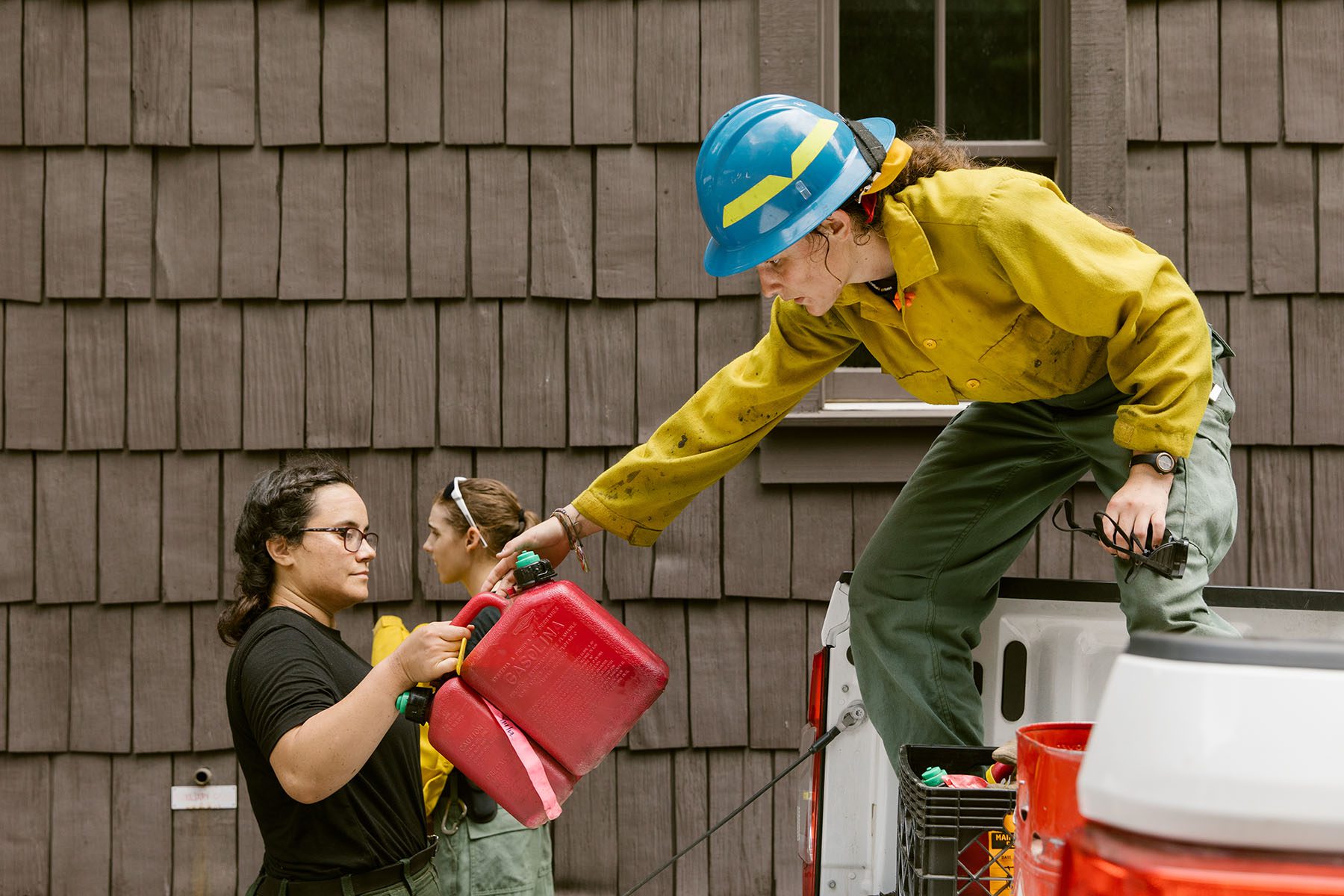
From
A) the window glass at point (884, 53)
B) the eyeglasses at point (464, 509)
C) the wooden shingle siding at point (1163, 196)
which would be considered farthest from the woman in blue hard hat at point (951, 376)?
the window glass at point (884, 53)

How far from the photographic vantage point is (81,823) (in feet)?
13.4

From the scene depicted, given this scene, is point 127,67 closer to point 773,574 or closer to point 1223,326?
point 773,574

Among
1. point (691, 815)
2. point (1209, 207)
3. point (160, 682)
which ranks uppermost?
point (1209, 207)

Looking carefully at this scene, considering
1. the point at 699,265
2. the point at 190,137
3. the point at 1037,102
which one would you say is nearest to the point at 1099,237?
the point at 699,265

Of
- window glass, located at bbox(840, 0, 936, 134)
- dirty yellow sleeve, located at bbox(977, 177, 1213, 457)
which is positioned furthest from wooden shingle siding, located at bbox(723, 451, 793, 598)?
dirty yellow sleeve, located at bbox(977, 177, 1213, 457)

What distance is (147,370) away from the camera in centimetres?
410

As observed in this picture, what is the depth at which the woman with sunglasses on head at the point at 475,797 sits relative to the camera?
10.4ft

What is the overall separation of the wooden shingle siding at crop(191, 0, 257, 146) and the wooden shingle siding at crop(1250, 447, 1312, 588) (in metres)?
3.55

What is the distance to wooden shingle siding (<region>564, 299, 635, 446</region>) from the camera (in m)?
4.09

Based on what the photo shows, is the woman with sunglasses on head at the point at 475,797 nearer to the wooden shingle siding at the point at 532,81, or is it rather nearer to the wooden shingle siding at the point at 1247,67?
the wooden shingle siding at the point at 532,81

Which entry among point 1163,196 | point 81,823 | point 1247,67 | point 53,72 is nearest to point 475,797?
point 81,823

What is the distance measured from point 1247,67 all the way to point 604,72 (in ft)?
6.97

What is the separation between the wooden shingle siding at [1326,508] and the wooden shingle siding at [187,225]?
372cm

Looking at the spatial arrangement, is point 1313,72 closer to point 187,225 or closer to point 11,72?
point 187,225
